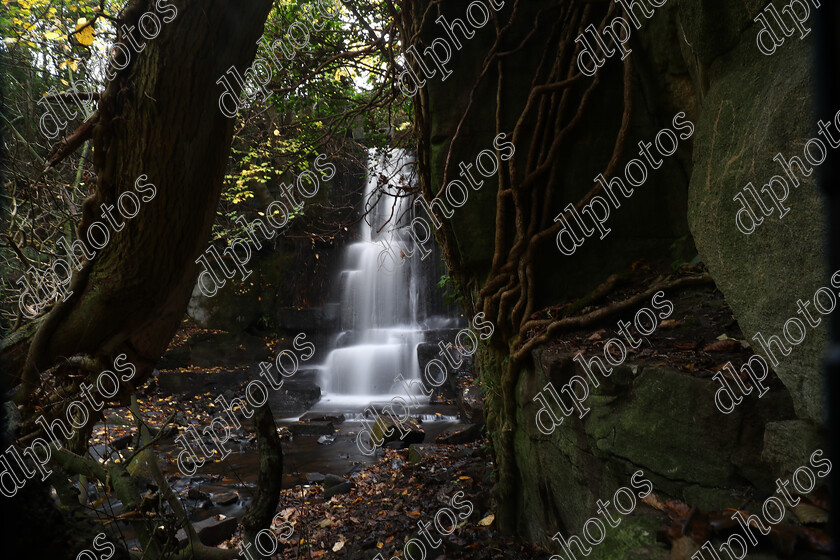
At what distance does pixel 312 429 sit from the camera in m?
8.91

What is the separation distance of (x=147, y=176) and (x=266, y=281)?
13.3 meters

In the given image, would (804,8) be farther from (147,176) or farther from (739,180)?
(147,176)

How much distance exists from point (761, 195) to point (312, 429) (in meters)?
8.24

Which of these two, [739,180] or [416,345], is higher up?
[739,180]

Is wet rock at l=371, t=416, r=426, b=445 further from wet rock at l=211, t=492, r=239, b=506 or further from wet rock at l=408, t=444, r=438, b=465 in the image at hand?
wet rock at l=211, t=492, r=239, b=506

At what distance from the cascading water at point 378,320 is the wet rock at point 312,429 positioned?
6.94 ft

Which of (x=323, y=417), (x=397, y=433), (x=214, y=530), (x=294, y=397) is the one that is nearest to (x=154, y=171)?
(x=214, y=530)

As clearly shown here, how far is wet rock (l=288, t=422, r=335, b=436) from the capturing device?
8859 millimetres

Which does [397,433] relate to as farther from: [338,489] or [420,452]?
[338,489]

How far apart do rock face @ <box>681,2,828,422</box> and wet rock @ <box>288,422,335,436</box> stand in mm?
7655

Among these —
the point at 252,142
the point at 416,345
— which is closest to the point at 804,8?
the point at 252,142

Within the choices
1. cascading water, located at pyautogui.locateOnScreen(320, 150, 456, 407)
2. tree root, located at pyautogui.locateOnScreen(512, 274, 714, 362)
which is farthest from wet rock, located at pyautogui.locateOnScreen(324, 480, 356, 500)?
cascading water, located at pyautogui.locateOnScreen(320, 150, 456, 407)

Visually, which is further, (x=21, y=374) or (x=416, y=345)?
(x=416, y=345)

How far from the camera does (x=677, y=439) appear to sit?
2373 mm
